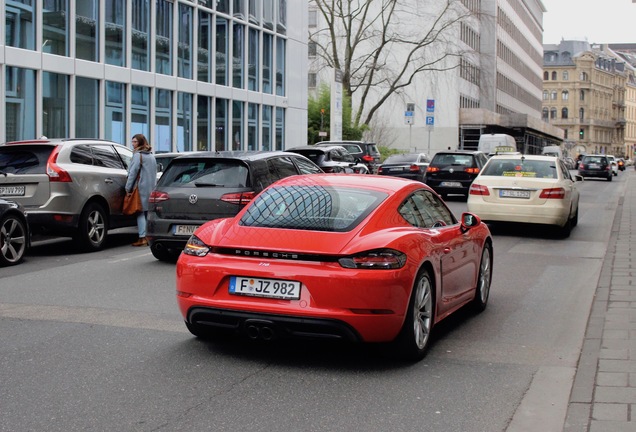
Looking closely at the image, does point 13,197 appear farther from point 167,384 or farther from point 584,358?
point 584,358

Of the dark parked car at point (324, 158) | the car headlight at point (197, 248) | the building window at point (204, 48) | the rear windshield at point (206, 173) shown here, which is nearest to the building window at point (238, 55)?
the building window at point (204, 48)

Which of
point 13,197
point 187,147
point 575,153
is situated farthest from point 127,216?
point 575,153

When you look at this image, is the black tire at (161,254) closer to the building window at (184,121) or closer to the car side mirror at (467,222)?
the car side mirror at (467,222)

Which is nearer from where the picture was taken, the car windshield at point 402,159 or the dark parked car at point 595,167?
the car windshield at point 402,159

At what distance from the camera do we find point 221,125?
3688cm

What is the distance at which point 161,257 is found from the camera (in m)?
13.0

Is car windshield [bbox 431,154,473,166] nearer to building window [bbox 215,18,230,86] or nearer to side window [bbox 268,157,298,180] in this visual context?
building window [bbox 215,18,230,86]

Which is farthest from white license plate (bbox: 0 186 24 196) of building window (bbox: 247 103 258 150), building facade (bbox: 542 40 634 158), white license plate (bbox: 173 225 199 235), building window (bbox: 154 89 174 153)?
building facade (bbox: 542 40 634 158)

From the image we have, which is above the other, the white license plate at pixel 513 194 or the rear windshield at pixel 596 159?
the rear windshield at pixel 596 159

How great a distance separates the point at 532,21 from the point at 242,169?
127 metres

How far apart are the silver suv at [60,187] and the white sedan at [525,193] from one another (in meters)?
6.92

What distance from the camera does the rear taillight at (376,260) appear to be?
6.40m

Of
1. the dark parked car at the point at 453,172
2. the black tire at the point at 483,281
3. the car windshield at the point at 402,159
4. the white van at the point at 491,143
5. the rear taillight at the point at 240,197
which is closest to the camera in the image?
the black tire at the point at 483,281

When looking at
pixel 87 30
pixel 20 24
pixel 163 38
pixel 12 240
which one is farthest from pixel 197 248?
pixel 163 38
